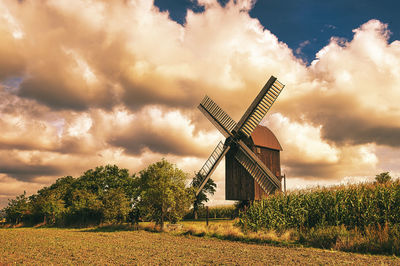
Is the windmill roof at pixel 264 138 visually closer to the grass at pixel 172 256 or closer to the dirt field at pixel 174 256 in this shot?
the grass at pixel 172 256

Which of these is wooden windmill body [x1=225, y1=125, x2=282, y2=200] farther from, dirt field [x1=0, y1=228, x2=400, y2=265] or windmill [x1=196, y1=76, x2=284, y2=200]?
dirt field [x1=0, y1=228, x2=400, y2=265]

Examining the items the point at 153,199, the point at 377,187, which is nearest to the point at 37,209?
the point at 153,199

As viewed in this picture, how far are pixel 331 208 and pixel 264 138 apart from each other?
12161 mm

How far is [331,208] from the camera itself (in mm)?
15570

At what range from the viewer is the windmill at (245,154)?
2345cm

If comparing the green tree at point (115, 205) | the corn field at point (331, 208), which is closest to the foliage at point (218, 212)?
the green tree at point (115, 205)

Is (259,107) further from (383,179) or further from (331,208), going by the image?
(383,179)

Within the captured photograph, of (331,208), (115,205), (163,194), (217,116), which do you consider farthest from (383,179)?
(115,205)

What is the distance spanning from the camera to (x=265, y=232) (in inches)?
647

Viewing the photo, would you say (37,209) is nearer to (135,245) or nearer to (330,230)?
(135,245)

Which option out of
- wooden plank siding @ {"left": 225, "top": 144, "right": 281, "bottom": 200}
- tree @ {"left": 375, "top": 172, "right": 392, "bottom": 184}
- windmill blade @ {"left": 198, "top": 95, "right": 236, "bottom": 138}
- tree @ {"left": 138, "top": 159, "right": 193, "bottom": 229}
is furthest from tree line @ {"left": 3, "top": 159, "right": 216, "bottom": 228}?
tree @ {"left": 375, "top": 172, "right": 392, "bottom": 184}

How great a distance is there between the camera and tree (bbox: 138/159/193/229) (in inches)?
822

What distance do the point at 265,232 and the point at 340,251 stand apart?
4.85m

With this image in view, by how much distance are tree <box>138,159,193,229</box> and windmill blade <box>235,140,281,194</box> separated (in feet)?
18.2
